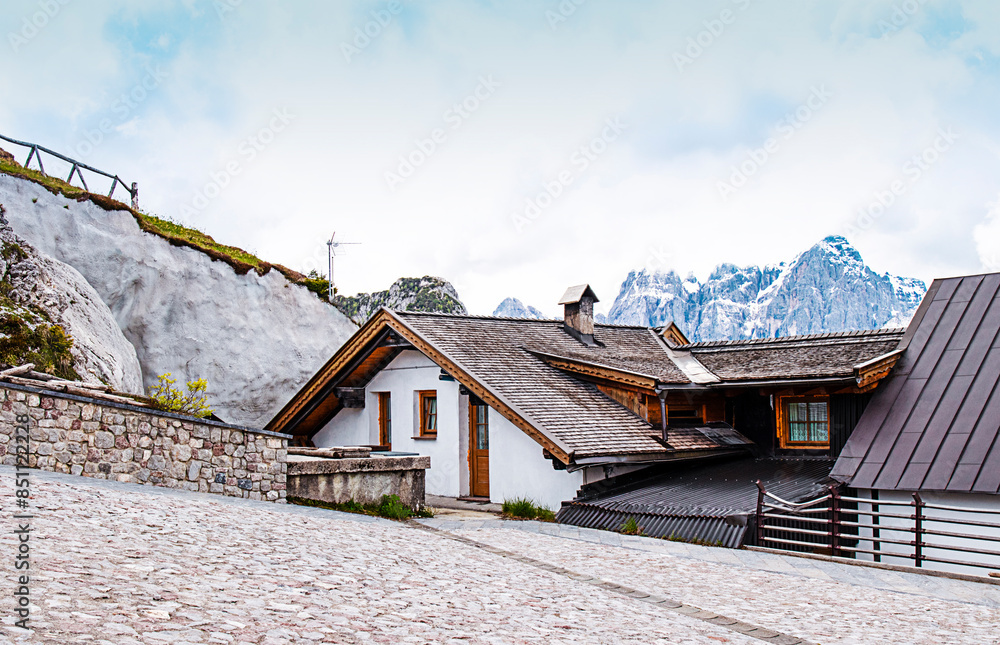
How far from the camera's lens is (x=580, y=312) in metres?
21.9

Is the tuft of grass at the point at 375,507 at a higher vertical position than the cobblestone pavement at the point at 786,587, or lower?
higher

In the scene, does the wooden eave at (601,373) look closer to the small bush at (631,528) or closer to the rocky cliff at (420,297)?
the small bush at (631,528)

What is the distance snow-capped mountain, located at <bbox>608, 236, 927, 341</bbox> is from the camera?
158 m

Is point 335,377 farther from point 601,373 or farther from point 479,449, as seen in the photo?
point 601,373

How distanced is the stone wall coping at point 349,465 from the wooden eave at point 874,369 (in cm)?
865

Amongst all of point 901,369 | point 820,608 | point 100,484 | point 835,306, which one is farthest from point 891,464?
point 835,306

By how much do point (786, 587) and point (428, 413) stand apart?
11.3 meters

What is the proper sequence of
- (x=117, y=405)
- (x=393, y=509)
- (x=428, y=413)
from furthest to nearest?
(x=428, y=413) < (x=393, y=509) < (x=117, y=405)

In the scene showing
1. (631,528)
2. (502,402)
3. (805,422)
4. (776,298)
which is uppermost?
(776,298)

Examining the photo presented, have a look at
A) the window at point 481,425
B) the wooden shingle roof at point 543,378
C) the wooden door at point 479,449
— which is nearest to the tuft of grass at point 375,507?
the wooden shingle roof at point 543,378

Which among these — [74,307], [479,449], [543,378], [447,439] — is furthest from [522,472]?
[74,307]

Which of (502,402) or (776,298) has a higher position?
(776,298)

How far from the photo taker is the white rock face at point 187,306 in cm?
2530

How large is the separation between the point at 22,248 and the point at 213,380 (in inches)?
353
